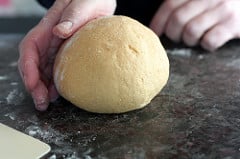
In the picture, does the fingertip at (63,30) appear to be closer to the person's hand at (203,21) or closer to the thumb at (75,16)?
the thumb at (75,16)

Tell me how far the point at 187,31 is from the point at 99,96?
0.45 m

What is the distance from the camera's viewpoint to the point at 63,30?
0.82 metres

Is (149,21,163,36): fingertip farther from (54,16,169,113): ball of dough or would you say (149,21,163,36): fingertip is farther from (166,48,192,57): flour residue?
(54,16,169,113): ball of dough

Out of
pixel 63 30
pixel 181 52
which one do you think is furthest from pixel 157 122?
pixel 181 52

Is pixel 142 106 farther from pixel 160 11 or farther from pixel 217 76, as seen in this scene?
pixel 160 11

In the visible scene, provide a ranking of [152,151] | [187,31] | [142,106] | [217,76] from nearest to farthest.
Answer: [152,151], [142,106], [217,76], [187,31]

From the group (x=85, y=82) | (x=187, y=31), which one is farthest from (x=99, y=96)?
(x=187, y=31)

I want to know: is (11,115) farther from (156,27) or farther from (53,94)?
(156,27)

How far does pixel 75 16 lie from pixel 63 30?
53 millimetres

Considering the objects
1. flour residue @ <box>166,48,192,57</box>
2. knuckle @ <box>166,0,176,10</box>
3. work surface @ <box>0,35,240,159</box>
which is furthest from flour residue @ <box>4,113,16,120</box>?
knuckle @ <box>166,0,176,10</box>

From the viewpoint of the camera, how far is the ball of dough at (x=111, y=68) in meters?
0.75

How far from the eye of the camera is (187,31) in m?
1.13

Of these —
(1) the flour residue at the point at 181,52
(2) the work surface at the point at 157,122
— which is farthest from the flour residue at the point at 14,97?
(1) the flour residue at the point at 181,52

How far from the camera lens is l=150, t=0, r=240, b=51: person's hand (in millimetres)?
1111
